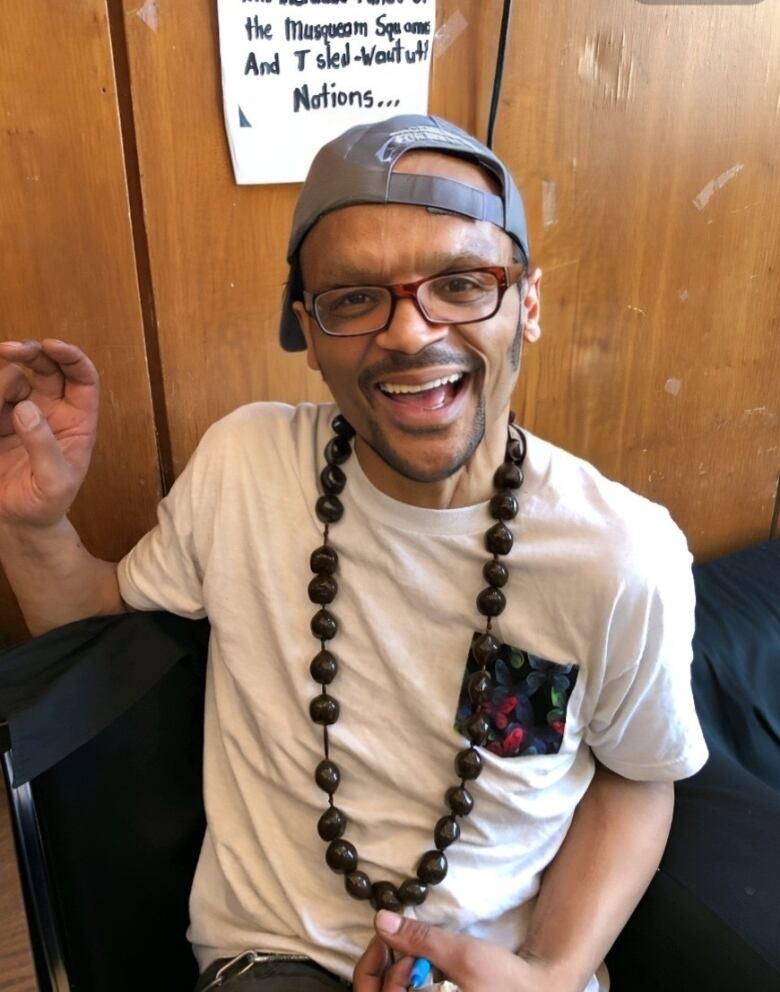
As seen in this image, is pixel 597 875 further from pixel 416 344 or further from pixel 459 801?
pixel 416 344

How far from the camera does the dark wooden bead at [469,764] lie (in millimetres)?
960

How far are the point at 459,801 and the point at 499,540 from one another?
300 mm

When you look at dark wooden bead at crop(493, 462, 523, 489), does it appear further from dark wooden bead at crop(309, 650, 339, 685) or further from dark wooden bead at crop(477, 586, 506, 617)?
dark wooden bead at crop(309, 650, 339, 685)

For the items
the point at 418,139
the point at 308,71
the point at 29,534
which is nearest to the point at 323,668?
the point at 29,534

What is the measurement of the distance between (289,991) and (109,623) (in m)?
0.46

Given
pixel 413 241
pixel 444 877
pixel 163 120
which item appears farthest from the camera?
pixel 163 120

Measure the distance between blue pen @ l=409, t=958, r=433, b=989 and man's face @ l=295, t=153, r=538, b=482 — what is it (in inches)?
19.9

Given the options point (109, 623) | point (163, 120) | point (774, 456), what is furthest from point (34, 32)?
point (774, 456)

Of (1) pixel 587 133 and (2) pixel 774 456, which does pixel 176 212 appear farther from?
(2) pixel 774 456

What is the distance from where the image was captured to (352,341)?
91 centimetres

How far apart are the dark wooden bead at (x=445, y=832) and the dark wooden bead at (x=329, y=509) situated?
0.37m

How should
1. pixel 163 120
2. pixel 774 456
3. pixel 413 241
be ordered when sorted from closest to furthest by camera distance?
pixel 413 241 → pixel 163 120 → pixel 774 456

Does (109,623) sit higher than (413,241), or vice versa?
(413,241)

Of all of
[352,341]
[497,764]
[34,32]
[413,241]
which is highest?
[34,32]
